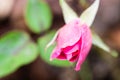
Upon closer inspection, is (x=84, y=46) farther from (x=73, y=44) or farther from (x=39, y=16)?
(x=39, y=16)

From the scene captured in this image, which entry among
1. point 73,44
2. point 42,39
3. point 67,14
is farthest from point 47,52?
point 73,44

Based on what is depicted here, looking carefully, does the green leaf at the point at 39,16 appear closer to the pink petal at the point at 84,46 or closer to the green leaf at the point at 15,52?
the green leaf at the point at 15,52

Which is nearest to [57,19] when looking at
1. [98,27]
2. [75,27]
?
[98,27]

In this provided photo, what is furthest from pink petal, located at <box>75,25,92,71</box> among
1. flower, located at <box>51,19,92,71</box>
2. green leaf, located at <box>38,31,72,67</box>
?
green leaf, located at <box>38,31,72,67</box>

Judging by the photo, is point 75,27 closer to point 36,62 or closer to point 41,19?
point 41,19

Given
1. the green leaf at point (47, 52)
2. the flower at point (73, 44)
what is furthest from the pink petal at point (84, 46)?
the green leaf at point (47, 52)

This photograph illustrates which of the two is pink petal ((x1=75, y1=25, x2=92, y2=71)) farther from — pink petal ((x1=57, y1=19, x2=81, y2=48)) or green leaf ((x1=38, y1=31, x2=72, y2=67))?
green leaf ((x1=38, y1=31, x2=72, y2=67))
